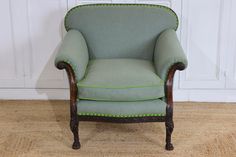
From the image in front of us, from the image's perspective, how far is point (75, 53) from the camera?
8.01 ft

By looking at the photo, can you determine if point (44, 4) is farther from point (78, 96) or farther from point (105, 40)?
point (78, 96)

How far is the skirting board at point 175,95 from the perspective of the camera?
127 inches

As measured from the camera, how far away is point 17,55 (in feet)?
10.6

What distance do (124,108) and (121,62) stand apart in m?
0.44

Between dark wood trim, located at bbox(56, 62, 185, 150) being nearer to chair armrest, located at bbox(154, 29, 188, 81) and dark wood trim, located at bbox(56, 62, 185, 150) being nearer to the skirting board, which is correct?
chair armrest, located at bbox(154, 29, 188, 81)

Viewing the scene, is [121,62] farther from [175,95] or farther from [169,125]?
[175,95]

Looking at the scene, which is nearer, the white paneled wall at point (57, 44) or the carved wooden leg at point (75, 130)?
the carved wooden leg at point (75, 130)

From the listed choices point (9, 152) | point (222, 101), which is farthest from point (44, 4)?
point (222, 101)

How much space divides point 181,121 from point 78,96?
0.91 m

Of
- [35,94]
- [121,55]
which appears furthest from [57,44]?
[121,55]

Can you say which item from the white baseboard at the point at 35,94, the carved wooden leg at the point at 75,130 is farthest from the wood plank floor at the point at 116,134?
the white baseboard at the point at 35,94

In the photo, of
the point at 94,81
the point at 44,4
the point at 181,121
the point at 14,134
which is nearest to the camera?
the point at 94,81

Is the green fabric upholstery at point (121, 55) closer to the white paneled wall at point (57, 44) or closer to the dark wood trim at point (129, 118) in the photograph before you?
the dark wood trim at point (129, 118)

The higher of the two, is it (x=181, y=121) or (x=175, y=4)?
(x=175, y=4)
